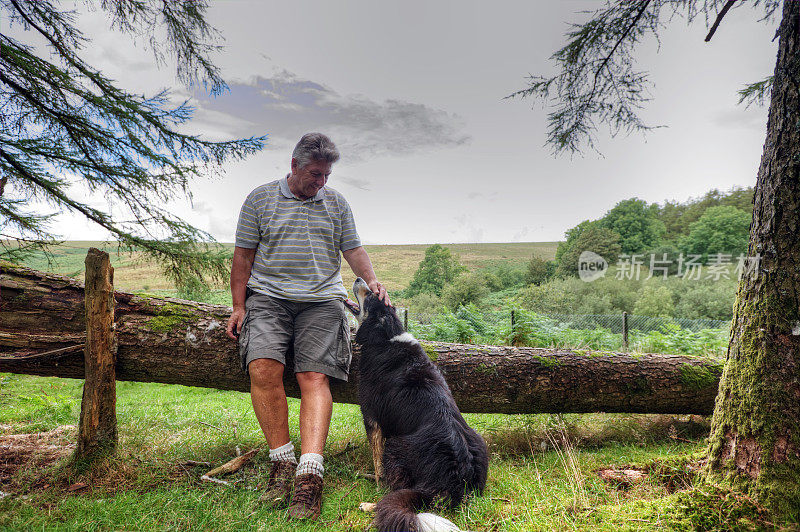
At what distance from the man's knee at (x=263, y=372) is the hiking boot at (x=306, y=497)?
0.62 metres

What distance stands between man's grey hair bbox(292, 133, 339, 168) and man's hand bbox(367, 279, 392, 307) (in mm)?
989

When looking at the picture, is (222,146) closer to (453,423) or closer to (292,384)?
(292,384)

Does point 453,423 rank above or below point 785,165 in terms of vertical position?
below

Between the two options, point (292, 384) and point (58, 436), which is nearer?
point (292, 384)

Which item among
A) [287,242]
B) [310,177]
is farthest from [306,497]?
[310,177]

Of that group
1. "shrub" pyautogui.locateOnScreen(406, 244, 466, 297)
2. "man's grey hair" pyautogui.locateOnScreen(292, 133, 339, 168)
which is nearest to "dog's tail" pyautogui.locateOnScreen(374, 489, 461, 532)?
"man's grey hair" pyautogui.locateOnScreen(292, 133, 339, 168)

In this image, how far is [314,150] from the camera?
2.67 meters

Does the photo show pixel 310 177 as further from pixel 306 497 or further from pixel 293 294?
pixel 306 497

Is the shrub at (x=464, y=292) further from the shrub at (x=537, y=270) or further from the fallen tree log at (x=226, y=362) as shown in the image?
the fallen tree log at (x=226, y=362)

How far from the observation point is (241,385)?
10.8 feet

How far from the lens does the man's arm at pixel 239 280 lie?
2831 mm

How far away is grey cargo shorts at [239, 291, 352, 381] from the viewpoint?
262 centimetres

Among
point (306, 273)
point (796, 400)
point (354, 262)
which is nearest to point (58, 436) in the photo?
point (306, 273)

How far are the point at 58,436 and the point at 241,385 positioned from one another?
1984mm
